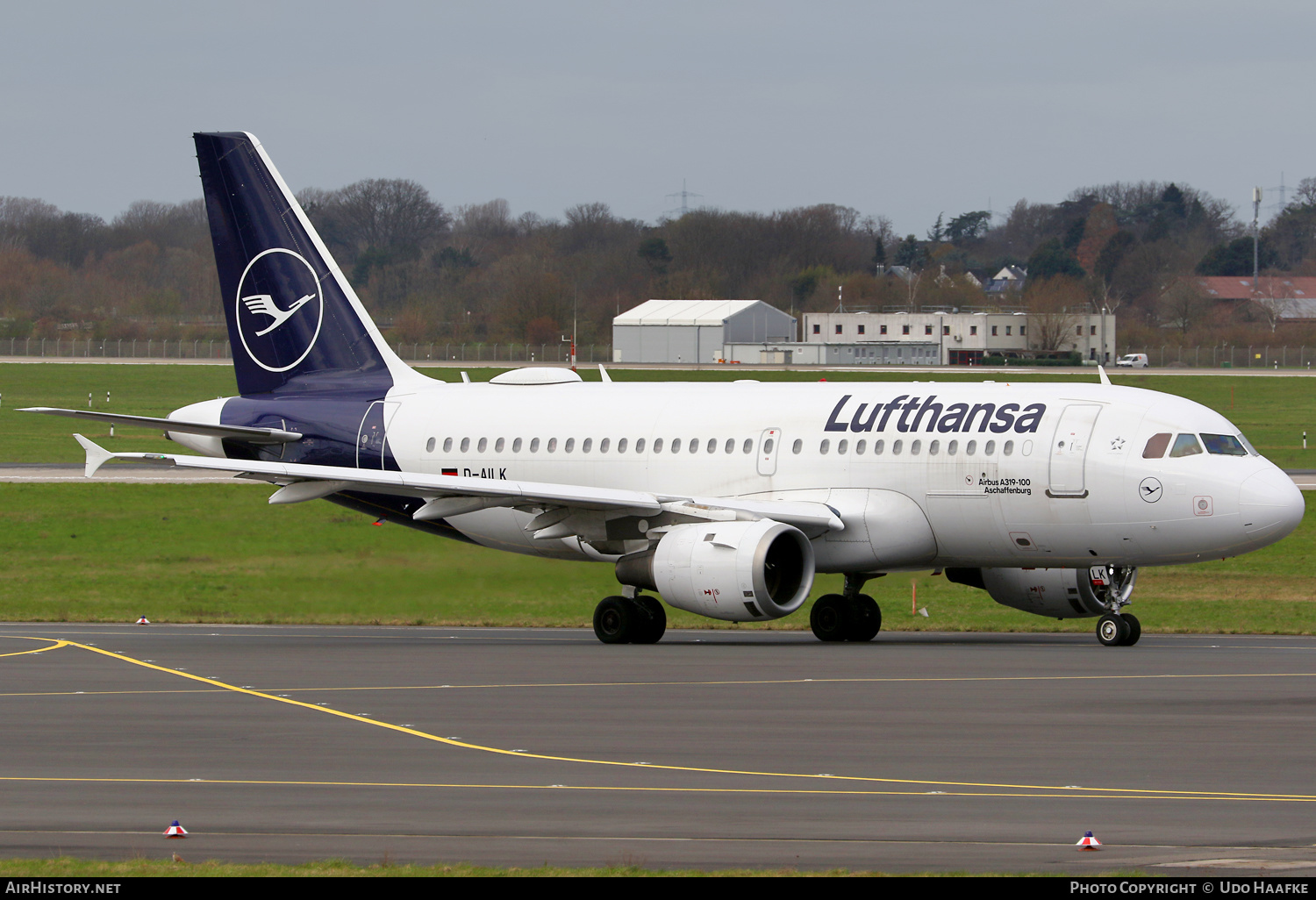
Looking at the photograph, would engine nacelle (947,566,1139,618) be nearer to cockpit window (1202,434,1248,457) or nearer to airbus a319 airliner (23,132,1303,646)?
airbus a319 airliner (23,132,1303,646)

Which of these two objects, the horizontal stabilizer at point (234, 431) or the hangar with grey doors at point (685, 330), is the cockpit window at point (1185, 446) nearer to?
the horizontal stabilizer at point (234, 431)

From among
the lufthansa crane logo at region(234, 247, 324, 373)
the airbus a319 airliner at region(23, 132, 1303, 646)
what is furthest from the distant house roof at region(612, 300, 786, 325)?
the airbus a319 airliner at region(23, 132, 1303, 646)

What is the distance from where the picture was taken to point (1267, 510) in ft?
97.5

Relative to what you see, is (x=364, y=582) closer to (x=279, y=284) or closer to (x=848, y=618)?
(x=279, y=284)

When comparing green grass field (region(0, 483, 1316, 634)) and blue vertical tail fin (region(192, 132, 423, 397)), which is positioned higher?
blue vertical tail fin (region(192, 132, 423, 397))

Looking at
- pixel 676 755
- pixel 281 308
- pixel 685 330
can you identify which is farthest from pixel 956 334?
pixel 676 755

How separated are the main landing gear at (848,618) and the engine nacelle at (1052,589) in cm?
217

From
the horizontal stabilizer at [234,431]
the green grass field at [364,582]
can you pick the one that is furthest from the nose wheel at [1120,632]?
the horizontal stabilizer at [234,431]

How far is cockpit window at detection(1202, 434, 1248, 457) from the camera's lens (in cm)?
3062

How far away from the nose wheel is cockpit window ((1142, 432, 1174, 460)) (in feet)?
9.07

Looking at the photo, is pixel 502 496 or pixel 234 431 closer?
pixel 502 496

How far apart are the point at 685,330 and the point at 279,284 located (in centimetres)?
11605

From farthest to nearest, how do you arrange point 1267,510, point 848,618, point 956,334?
1. point 956,334
2. point 848,618
3. point 1267,510

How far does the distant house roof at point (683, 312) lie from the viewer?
513ft
